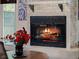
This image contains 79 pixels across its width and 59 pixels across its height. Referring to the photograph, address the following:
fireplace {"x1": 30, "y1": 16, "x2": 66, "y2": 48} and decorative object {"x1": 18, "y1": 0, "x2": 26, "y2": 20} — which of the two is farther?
decorative object {"x1": 18, "y1": 0, "x2": 26, "y2": 20}

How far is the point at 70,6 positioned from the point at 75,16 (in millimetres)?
272

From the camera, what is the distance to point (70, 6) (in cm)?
544

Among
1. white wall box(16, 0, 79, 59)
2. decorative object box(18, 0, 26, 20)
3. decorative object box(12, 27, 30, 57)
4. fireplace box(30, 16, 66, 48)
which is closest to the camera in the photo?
decorative object box(12, 27, 30, 57)

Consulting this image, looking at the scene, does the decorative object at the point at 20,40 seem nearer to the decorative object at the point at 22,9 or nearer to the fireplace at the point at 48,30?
the fireplace at the point at 48,30

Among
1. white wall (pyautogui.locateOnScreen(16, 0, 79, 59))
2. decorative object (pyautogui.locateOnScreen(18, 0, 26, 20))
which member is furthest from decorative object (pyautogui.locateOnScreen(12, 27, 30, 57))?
decorative object (pyautogui.locateOnScreen(18, 0, 26, 20))

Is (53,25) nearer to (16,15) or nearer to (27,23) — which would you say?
(27,23)

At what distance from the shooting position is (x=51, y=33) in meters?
5.71

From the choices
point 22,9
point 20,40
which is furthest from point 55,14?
point 20,40

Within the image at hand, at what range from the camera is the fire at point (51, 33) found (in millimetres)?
5652

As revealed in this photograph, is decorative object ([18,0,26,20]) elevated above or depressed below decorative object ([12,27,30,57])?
above

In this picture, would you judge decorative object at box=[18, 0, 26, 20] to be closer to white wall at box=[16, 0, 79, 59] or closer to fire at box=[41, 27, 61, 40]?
white wall at box=[16, 0, 79, 59]

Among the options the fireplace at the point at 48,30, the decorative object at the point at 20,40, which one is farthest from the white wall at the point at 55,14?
the decorative object at the point at 20,40

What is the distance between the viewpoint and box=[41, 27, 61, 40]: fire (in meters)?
5.65

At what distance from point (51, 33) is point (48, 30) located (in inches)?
4.4
